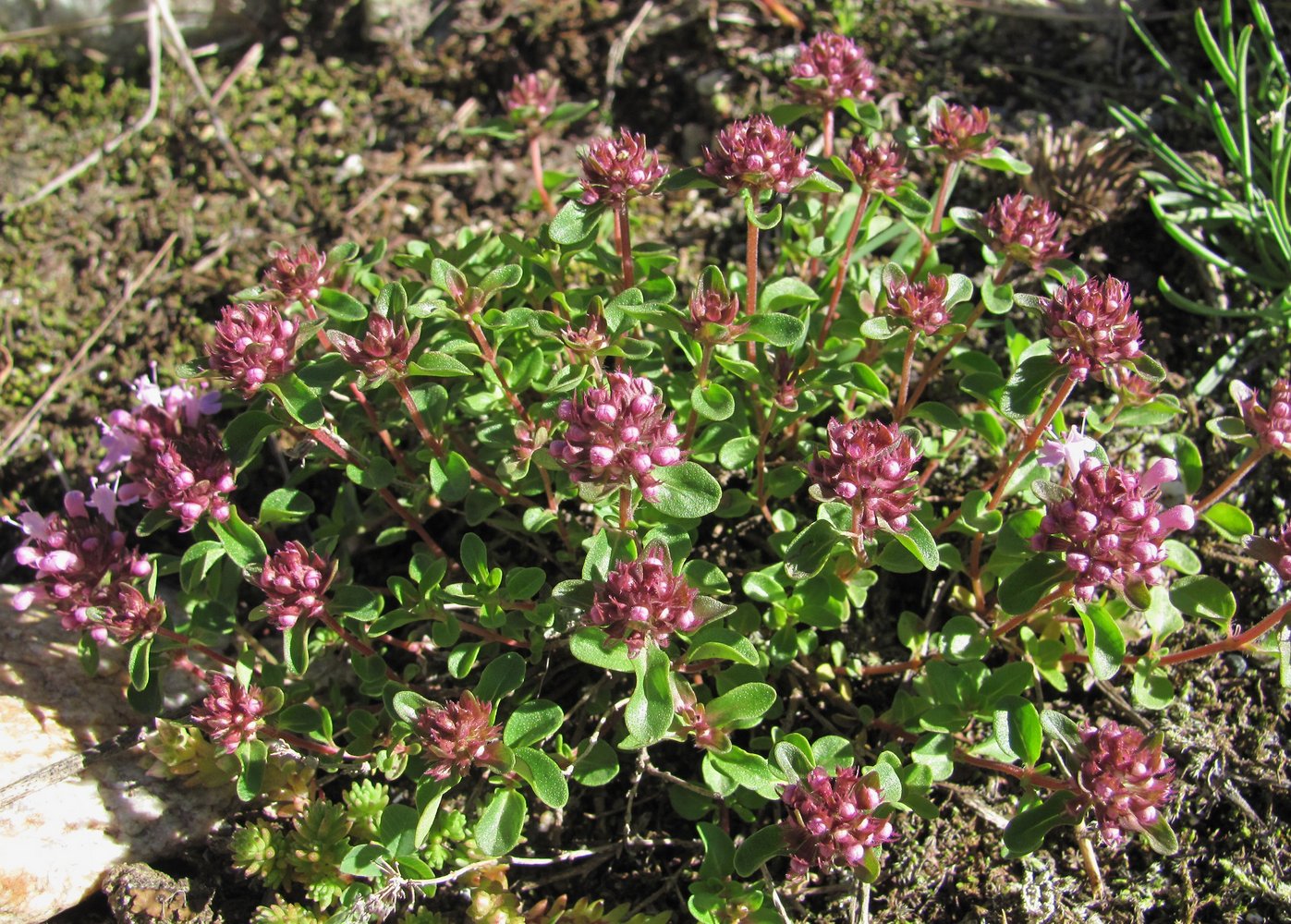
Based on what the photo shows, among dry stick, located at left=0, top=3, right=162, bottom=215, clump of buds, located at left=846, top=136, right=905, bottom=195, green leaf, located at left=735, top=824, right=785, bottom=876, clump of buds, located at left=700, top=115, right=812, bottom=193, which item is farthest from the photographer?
dry stick, located at left=0, top=3, right=162, bottom=215

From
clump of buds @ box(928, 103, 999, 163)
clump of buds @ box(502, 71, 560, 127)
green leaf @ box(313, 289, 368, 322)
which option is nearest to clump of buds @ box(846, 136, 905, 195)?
clump of buds @ box(928, 103, 999, 163)

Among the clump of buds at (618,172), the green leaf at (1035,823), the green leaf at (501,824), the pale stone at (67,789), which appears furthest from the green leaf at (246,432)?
the green leaf at (1035,823)

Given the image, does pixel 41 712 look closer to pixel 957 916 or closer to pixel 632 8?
pixel 957 916

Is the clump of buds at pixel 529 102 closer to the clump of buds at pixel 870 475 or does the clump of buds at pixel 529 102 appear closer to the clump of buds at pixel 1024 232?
the clump of buds at pixel 1024 232

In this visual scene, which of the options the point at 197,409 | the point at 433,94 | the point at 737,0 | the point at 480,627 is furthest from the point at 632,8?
the point at 480,627

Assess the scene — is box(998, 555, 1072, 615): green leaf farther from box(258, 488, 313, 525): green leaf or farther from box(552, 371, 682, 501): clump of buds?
box(258, 488, 313, 525): green leaf
